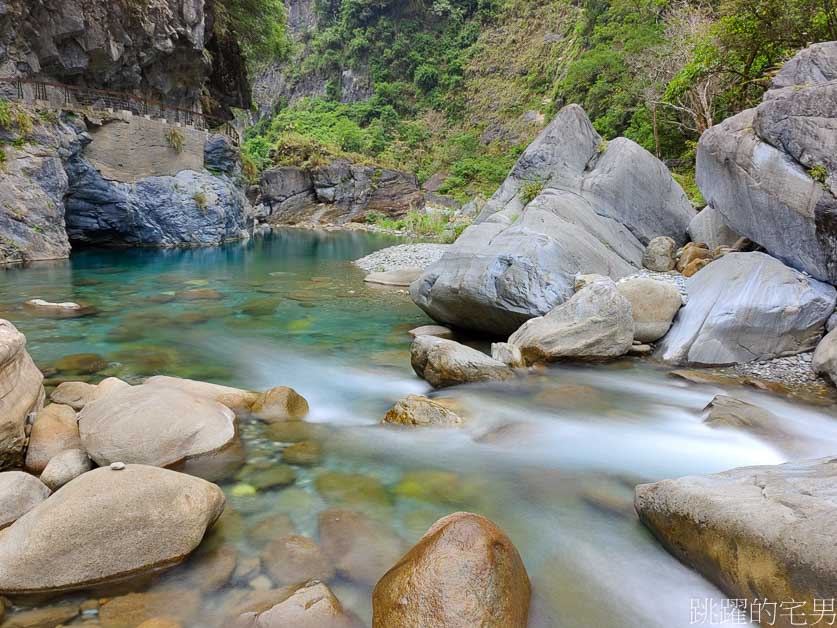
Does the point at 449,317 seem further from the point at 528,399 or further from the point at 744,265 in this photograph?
the point at 744,265

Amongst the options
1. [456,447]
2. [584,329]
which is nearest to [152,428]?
[456,447]

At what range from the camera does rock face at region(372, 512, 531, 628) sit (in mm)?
2447

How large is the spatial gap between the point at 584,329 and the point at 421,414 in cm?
292

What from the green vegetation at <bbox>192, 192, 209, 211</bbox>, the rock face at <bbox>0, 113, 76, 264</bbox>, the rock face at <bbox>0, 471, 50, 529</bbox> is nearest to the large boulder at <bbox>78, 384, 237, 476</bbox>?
the rock face at <bbox>0, 471, 50, 529</bbox>

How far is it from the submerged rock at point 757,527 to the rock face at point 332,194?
4430 cm

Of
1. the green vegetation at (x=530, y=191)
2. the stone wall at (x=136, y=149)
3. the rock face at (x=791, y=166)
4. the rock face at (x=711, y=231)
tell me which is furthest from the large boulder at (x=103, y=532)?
the stone wall at (x=136, y=149)

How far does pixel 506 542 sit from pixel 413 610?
2.07ft

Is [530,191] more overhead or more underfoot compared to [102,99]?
more underfoot

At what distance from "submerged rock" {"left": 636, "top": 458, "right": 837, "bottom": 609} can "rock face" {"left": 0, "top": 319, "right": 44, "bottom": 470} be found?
461cm

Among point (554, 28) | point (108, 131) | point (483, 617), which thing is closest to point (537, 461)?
point (483, 617)

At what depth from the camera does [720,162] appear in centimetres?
784

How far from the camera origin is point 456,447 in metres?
4.75

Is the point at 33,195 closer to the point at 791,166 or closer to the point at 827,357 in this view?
the point at 791,166

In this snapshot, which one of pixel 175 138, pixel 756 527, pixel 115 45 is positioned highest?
pixel 115 45
